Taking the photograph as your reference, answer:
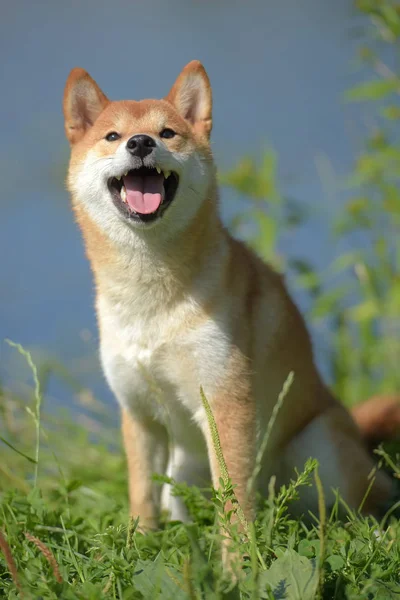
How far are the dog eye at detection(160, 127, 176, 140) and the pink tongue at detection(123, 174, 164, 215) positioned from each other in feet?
0.62

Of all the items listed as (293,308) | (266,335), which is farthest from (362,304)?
(266,335)

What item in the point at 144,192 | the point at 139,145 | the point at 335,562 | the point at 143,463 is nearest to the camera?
the point at 335,562

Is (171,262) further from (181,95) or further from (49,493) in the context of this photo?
(49,493)

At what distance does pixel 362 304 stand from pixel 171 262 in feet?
8.36

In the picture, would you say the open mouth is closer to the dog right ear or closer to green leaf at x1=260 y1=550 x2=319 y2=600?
the dog right ear

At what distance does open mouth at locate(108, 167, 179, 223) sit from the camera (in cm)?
260

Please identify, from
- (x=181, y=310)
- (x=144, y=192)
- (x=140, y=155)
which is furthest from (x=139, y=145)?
(x=181, y=310)

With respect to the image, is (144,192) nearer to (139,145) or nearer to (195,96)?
(139,145)

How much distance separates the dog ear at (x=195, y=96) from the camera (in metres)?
2.90

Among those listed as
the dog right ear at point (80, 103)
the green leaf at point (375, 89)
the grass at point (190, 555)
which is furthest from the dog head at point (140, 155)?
the green leaf at point (375, 89)

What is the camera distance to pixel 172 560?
7.61 ft

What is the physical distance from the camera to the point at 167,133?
2.79 metres

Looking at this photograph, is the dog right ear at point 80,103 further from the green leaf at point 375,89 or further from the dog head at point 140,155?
the green leaf at point 375,89

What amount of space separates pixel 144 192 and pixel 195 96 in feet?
1.89
